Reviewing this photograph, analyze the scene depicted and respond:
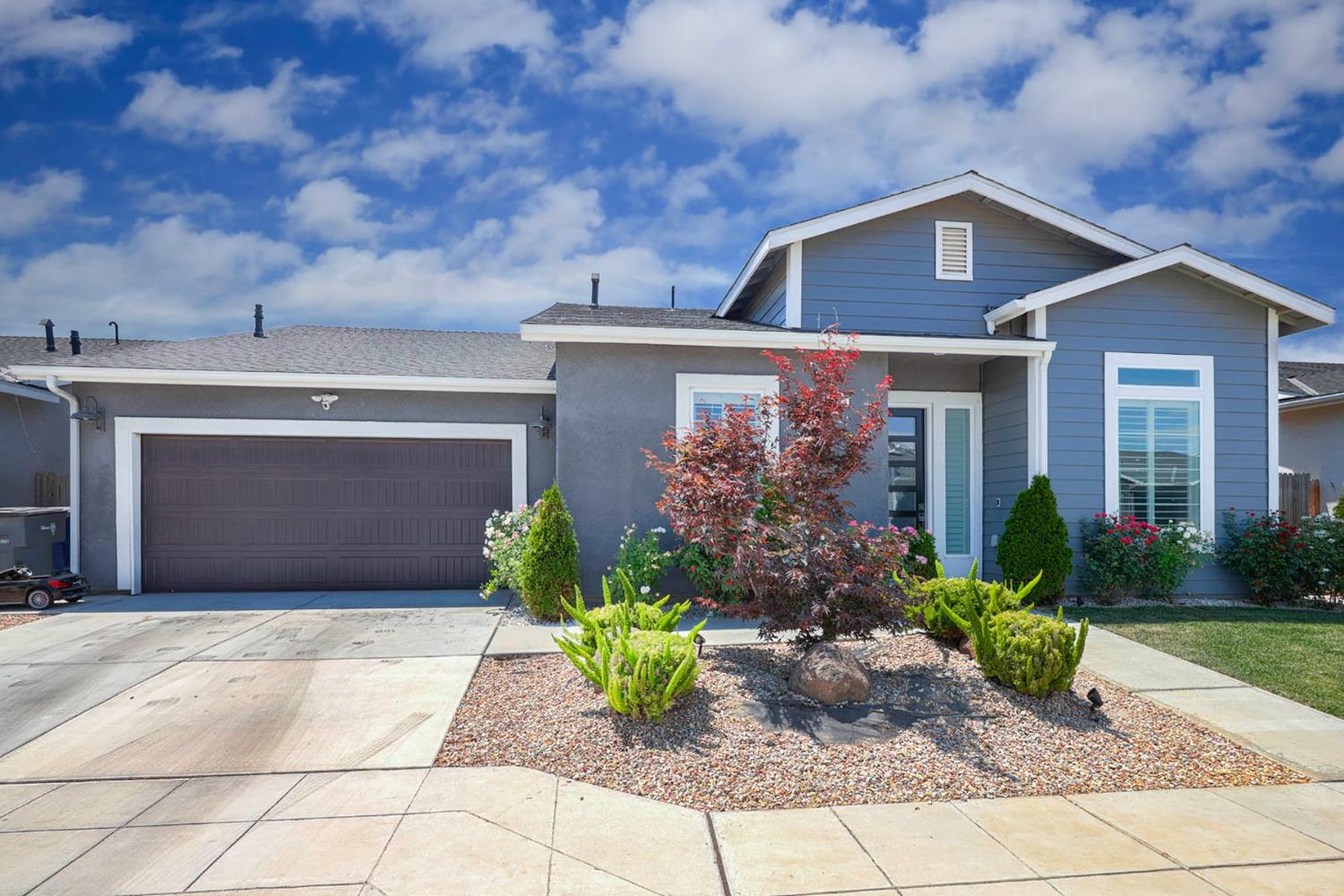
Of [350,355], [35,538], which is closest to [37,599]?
[35,538]

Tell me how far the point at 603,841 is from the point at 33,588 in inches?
344

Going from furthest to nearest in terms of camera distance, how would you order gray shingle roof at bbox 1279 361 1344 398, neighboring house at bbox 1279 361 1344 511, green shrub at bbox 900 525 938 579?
gray shingle roof at bbox 1279 361 1344 398 → neighboring house at bbox 1279 361 1344 511 → green shrub at bbox 900 525 938 579

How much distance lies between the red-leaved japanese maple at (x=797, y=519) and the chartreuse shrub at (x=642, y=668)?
2.50 feet

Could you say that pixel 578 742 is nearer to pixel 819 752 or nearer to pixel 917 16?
pixel 819 752

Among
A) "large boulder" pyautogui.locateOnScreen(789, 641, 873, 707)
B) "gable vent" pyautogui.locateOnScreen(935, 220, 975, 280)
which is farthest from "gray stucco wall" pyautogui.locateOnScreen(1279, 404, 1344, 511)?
"large boulder" pyautogui.locateOnScreen(789, 641, 873, 707)

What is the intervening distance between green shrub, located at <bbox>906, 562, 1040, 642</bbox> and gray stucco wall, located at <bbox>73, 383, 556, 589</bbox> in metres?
5.38

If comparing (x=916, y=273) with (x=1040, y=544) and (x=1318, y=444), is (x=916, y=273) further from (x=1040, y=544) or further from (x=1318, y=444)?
(x=1318, y=444)

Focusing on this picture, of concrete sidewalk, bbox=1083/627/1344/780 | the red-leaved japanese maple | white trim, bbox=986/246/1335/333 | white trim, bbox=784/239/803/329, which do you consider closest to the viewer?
concrete sidewalk, bbox=1083/627/1344/780

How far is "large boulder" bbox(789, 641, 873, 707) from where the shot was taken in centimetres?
474

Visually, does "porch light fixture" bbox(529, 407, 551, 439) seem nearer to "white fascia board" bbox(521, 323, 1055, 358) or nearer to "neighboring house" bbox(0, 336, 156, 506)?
"white fascia board" bbox(521, 323, 1055, 358)

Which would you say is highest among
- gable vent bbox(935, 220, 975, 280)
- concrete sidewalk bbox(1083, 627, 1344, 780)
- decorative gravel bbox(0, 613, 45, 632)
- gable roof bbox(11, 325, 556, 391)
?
gable vent bbox(935, 220, 975, 280)

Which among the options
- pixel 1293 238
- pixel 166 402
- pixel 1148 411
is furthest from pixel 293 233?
pixel 1293 238

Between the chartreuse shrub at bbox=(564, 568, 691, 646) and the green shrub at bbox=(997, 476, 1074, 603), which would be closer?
the chartreuse shrub at bbox=(564, 568, 691, 646)

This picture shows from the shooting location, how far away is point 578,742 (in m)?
4.24
